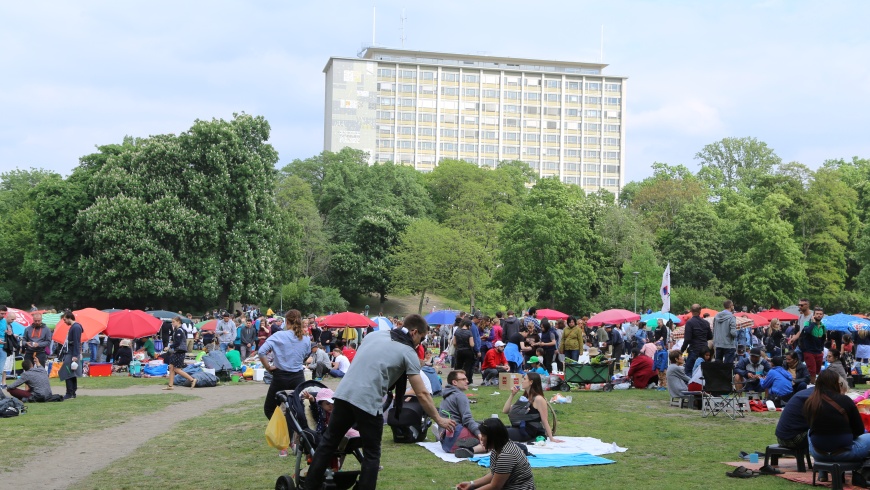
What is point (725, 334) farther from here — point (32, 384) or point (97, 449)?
point (32, 384)

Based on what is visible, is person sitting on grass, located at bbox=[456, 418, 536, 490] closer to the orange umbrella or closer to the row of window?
the orange umbrella

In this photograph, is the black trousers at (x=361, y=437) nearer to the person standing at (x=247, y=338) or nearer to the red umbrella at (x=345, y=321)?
the person standing at (x=247, y=338)

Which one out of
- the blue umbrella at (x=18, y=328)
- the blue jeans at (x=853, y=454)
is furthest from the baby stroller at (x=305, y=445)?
the blue umbrella at (x=18, y=328)

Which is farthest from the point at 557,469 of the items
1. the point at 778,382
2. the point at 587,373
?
the point at 587,373

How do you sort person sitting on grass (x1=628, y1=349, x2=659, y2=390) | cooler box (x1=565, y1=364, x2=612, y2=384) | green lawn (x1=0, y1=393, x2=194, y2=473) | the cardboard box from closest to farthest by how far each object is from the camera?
green lawn (x1=0, y1=393, x2=194, y2=473)
the cardboard box
cooler box (x1=565, y1=364, x2=612, y2=384)
person sitting on grass (x1=628, y1=349, x2=659, y2=390)

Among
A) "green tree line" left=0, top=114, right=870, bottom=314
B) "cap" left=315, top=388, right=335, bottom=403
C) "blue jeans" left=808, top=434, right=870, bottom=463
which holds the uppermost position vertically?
"green tree line" left=0, top=114, right=870, bottom=314

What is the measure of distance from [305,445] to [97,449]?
4.60 meters

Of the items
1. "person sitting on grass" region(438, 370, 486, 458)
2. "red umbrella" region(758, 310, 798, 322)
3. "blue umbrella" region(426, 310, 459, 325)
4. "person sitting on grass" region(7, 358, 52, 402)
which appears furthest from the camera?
"blue umbrella" region(426, 310, 459, 325)

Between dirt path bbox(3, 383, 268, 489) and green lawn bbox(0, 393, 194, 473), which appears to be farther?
green lawn bbox(0, 393, 194, 473)

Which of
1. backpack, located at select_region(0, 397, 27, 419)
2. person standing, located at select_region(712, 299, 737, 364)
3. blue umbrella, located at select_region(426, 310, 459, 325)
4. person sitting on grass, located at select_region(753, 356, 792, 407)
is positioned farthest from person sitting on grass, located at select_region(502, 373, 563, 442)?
blue umbrella, located at select_region(426, 310, 459, 325)

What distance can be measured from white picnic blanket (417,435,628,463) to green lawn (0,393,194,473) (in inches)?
192

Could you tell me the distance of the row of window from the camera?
4924 inches

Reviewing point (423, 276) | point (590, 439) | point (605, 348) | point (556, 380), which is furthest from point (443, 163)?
point (590, 439)

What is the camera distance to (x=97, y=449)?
37.9ft
